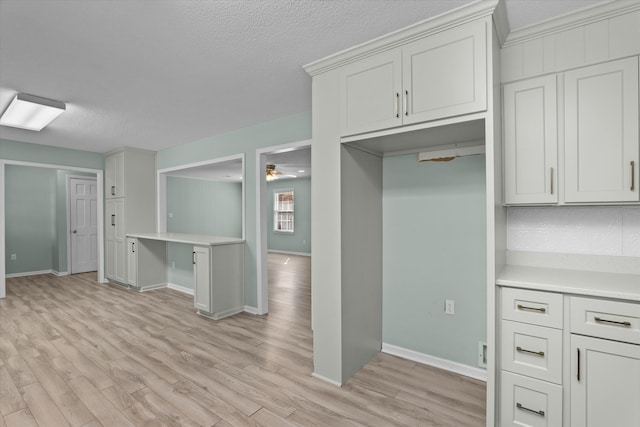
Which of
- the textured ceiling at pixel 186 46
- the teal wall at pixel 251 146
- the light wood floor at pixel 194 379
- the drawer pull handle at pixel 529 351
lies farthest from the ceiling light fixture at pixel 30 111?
the drawer pull handle at pixel 529 351

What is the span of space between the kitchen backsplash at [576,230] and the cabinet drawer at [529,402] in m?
0.90

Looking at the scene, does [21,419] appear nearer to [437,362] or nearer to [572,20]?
[437,362]

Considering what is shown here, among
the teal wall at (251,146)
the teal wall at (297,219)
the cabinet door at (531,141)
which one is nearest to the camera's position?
the cabinet door at (531,141)

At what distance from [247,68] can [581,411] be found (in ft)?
9.59

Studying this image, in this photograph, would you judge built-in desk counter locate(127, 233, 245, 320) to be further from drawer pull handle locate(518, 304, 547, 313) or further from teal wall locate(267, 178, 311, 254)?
teal wall locate(267, 178, 311, 254)

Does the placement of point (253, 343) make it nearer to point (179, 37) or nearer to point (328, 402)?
point (328, 402)

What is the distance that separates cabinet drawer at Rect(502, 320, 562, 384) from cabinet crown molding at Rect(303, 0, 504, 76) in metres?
1.66

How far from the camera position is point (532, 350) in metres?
1.63

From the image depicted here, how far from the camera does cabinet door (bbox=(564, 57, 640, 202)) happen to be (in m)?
1.64

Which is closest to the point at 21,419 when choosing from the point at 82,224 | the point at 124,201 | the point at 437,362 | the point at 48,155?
the point at 437,362

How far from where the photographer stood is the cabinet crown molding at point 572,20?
1.65m

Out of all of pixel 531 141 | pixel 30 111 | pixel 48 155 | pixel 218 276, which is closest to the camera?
pixel 531 141

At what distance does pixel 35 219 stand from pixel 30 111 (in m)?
4.42

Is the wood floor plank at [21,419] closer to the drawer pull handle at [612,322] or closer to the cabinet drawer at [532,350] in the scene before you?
the cabinet drawer at [532,350]
